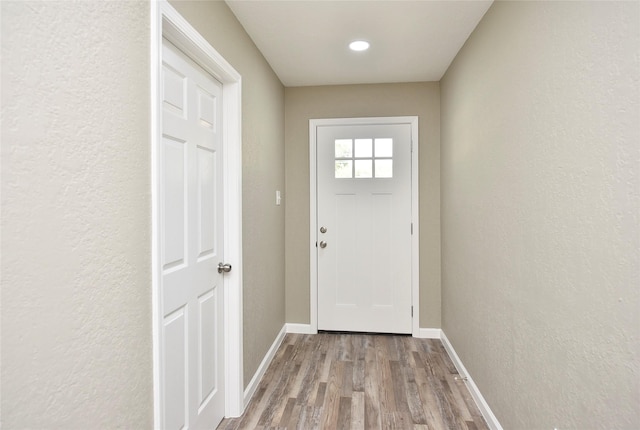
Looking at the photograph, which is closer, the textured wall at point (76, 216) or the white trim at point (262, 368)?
the textured wall at point (76, 216)

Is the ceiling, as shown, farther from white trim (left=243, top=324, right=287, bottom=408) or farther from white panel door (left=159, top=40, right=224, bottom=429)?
white trim (left=243, top=324, right=287, bottom=408)

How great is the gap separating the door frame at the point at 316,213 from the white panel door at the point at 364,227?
0.04m

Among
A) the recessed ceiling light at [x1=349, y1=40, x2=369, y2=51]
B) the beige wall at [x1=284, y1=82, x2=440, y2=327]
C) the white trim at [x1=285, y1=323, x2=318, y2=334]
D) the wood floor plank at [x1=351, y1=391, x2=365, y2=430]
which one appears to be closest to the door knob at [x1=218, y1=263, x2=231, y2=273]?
the wood floor plank at [x1=351, y1=391, x2=365, y2=430]

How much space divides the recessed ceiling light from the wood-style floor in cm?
242

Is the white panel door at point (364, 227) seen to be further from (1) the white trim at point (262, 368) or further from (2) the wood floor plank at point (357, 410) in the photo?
(2) the wood floor plank at point (357, 410)

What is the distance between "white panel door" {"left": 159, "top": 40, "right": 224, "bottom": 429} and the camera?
1509 mm

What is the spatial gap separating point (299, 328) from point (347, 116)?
2151mm

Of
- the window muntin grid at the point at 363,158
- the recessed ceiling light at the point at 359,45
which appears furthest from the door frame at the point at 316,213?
the recessed ceiling light at the point at 359,45

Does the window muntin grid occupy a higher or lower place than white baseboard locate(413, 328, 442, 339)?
higher

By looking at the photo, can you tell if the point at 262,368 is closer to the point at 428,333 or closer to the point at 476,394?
the point at 476,394

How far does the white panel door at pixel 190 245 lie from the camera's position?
1509 millimetres

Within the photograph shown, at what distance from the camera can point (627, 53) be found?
39.2 inches

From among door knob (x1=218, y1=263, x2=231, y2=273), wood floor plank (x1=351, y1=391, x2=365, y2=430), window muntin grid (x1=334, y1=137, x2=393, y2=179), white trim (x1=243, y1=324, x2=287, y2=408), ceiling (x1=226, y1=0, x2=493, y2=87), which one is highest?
ceiling (x1=226, y1=0, x2=493, y2=87)

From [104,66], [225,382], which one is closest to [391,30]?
[104,66]
